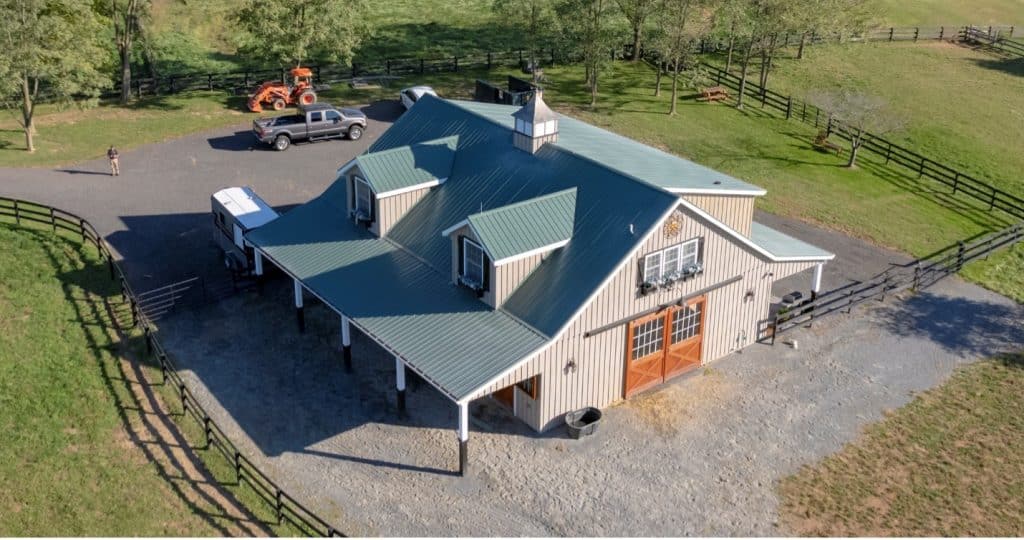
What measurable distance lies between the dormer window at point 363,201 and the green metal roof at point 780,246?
496 inches

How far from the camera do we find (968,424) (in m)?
27.6

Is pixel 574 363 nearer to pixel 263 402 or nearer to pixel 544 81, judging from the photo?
pixel 263 402

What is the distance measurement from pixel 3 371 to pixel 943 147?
4854 cm

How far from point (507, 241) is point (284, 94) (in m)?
30.5

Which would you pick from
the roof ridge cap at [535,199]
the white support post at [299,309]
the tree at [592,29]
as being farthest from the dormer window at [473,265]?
the tree at [592,29]

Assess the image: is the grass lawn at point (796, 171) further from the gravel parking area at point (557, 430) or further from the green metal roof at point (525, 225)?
the green metal roof at point (525, 225)

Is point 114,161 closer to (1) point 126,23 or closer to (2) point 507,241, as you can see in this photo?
(1) point 126,23

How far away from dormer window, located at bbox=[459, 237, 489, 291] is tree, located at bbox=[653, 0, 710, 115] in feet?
95.9

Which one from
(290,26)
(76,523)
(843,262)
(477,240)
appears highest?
(290,26)

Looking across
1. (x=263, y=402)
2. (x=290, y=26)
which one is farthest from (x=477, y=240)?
(x=290, y=26)

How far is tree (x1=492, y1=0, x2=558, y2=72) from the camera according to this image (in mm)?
56344

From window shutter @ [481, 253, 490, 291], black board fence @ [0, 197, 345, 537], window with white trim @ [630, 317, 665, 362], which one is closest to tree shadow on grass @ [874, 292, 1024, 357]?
window with white trim @ [630, 317, 665, 362]

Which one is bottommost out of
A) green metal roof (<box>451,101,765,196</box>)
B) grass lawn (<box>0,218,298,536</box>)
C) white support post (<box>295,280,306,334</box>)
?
grass lawn (<box>0,218,298,536</box>)

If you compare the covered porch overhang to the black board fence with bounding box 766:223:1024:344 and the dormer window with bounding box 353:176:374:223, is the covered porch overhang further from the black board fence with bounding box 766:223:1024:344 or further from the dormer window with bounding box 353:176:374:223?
the black board fence with bounding box 766:223:1024:344
